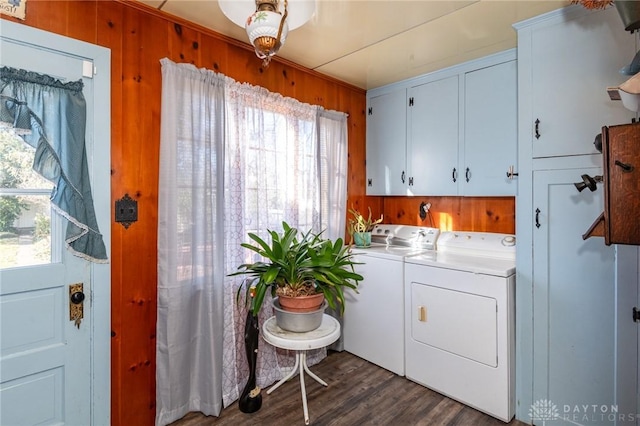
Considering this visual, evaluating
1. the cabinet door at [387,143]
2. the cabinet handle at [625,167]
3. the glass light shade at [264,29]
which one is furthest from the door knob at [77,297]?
the cabinet door at [387,143]

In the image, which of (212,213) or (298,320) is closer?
(298,320)

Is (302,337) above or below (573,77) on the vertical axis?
below

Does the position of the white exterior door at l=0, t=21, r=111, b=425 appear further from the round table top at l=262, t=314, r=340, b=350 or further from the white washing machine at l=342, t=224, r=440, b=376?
the white washing machine at l=342, t=224, r=440, b=376

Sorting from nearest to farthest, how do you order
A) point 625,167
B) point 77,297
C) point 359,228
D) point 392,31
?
point 625,167
point 77,297
point 392,31
point 359,228

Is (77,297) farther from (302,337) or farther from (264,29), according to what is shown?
(264,29)

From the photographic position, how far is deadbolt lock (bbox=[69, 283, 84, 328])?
1.68 m

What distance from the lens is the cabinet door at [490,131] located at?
7.86ft

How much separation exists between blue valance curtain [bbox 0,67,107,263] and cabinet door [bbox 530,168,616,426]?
2.47m

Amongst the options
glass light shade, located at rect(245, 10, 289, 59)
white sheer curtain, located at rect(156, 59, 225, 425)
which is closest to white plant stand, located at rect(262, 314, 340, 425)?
white sheer curtain, located at rect(156, 59, 225, 425)

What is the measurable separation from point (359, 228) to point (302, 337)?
141 centimetres

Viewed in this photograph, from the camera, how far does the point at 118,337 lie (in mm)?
1802

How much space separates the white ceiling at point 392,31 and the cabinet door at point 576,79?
0.64 feet

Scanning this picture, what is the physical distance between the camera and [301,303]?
1.83 metres

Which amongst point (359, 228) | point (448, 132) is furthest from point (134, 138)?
point (448, 132)
